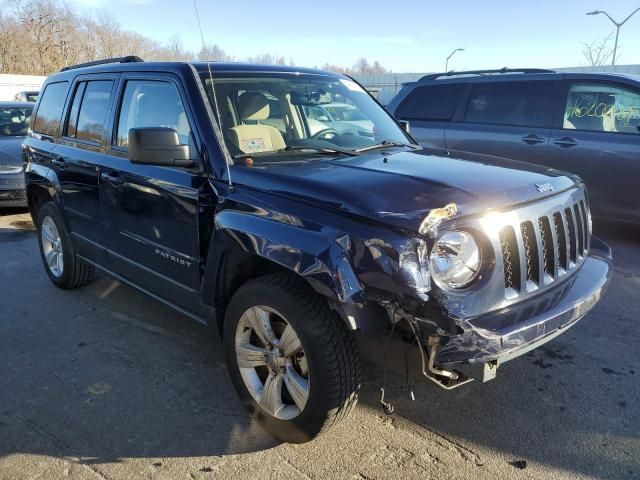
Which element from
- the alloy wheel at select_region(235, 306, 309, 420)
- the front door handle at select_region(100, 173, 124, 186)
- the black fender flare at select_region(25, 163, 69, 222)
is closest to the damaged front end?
the alloy wheel at select_region(235, 306, 309, 420)

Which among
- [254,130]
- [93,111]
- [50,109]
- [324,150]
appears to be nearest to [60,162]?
[93,111]

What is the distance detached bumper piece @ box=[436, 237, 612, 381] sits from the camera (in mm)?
2229

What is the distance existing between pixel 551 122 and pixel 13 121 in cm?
894

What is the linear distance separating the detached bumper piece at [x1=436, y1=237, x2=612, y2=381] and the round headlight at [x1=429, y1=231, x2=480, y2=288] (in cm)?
19

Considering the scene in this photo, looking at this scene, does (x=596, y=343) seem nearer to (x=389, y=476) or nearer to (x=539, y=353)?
(x=539, y=353)

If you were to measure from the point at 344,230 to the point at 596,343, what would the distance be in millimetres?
2436

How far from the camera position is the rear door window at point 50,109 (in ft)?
15.6

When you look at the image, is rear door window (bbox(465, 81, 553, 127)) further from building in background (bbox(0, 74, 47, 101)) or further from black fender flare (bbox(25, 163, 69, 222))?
building in background (bbox(0, 74, 47, 101))

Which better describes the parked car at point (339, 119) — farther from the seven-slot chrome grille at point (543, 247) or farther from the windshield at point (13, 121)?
the windshield at point (13, 121)

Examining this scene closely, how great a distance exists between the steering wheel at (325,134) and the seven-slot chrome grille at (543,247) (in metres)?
1.49

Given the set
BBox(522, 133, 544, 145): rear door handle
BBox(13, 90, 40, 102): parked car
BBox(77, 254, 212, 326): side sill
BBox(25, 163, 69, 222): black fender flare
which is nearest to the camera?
BBox(77, 254, 212, 326): side sill

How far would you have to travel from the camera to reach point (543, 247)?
267 cm

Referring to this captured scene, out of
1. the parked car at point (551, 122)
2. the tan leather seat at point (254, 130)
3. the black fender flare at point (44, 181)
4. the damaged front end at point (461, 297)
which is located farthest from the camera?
the parked car at point (551, 122)

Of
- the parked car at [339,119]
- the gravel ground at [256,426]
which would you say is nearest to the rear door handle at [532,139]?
the gravel ground at [256,426]
